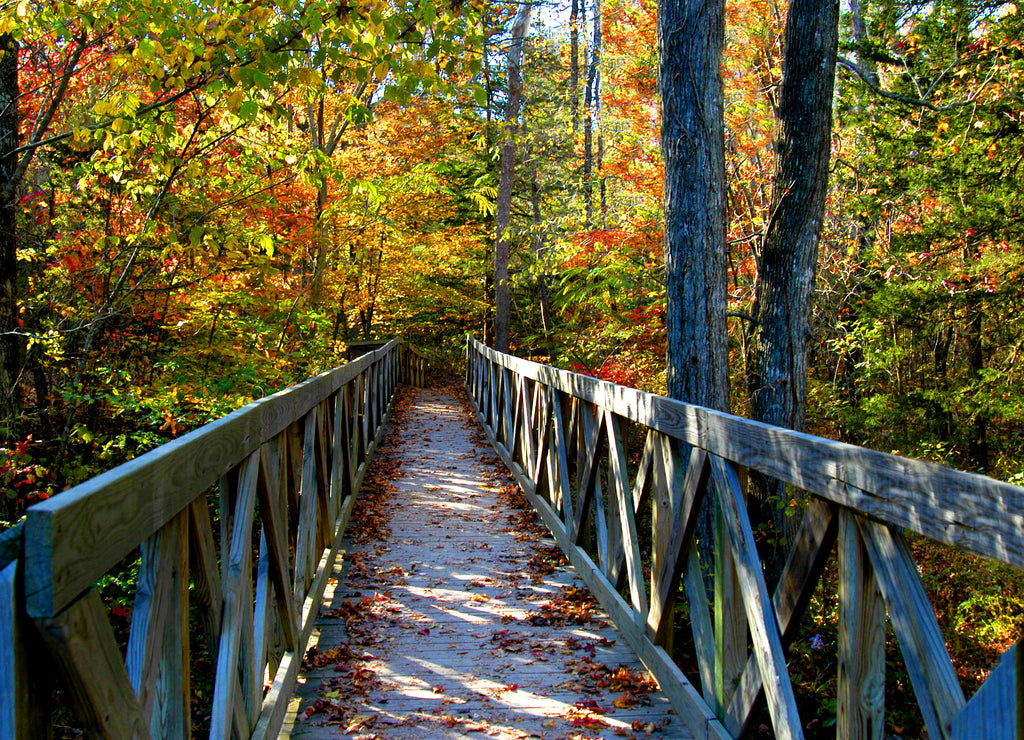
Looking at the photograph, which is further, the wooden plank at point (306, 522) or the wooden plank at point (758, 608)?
the wooden plank at point (306, 522)

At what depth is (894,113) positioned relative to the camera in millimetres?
7934

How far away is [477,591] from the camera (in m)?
4.96

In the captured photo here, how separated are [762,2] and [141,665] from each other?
12.0m

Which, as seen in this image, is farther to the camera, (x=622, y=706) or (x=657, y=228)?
(x=657, y=228)

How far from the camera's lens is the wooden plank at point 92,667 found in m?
1.29

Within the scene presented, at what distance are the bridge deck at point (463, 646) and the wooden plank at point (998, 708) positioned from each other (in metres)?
2.58

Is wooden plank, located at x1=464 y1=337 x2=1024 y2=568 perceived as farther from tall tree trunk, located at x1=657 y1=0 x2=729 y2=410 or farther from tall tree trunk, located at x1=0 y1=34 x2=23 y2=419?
tall tree trunk, located at x1=0 y1=34 x2=23 y2=419

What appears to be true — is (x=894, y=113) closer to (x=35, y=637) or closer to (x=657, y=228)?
(x=657, y=228)

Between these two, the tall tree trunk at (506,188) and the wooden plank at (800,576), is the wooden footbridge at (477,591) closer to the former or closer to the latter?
the wooden plank at (800,576)

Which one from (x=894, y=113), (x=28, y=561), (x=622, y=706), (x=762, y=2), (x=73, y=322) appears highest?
(x=762, y=2)

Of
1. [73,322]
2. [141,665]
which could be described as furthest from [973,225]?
[73,322]

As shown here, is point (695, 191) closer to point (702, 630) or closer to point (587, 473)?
point (587, 473)

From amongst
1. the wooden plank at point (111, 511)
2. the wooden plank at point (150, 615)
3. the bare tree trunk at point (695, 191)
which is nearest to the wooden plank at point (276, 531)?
the wooden plank at point (111, 511)

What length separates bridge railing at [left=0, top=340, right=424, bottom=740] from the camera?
1.26 meters
